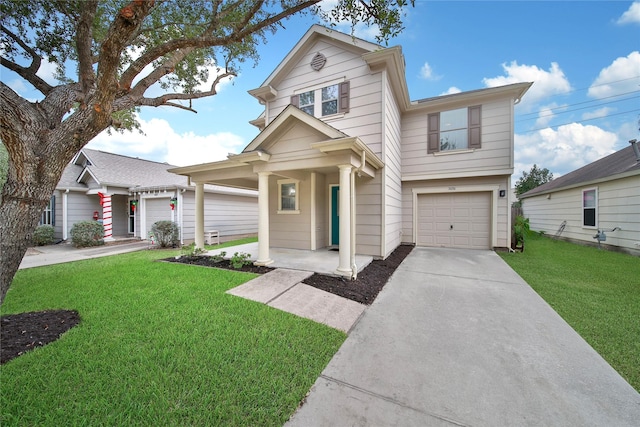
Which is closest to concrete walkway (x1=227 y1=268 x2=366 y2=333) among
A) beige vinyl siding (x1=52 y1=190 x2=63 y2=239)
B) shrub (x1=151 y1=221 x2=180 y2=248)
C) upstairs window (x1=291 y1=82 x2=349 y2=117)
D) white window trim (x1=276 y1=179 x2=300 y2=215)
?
white window trim (x1=276 y1=179 x2=300 y2=215)

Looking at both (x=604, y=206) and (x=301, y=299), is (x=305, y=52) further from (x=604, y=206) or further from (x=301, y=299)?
(x=604, y=206)

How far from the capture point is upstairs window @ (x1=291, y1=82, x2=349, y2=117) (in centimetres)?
679

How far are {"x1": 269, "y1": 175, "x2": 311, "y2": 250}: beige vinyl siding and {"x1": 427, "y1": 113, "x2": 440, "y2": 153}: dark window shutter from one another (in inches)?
184

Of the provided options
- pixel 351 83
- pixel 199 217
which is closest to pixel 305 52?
pixel 351 83

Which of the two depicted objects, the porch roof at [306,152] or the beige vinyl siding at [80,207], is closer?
the porch roof at [306,152]

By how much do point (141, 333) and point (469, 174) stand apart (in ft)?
30.2

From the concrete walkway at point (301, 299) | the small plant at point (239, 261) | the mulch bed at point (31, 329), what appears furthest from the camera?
the small plant at point (239, 261)

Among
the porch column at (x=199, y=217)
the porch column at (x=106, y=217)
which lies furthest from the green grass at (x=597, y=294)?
the porch column at (x=106, y=217)

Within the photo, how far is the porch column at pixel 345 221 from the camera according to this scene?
469 cm

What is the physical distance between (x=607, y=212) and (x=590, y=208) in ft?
2.96

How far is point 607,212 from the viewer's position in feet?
27.4

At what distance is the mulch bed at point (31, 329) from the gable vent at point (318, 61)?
7.85 m

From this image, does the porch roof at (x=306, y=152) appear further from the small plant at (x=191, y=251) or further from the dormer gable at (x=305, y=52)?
the dormer gable at (x=305, y=52)

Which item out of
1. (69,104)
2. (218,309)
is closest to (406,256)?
(218,309)
